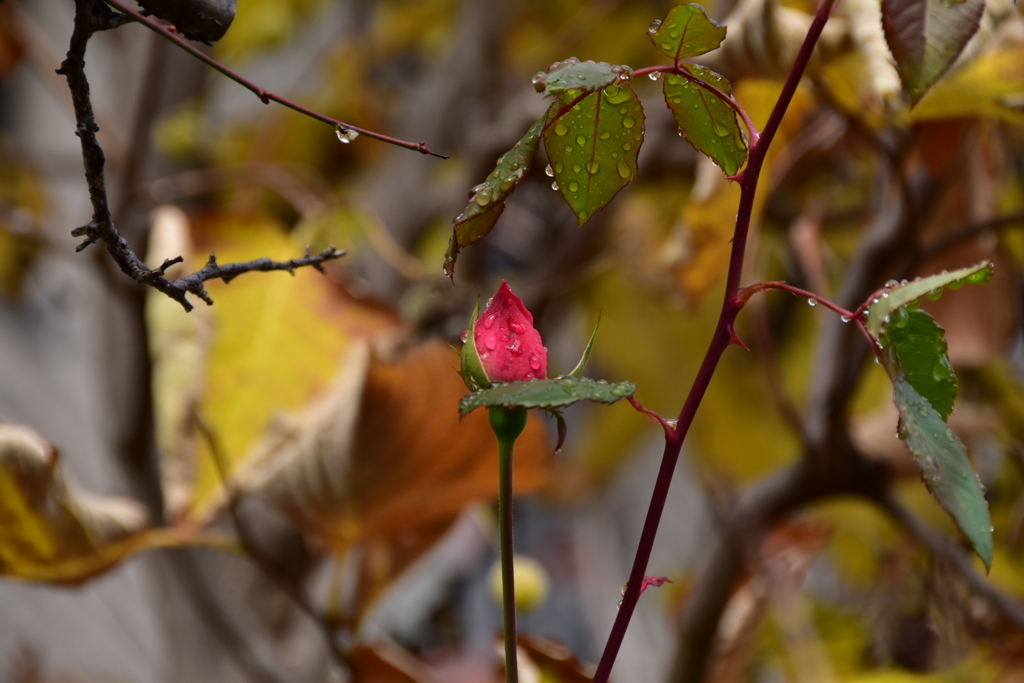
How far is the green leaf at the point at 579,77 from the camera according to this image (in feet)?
0.34

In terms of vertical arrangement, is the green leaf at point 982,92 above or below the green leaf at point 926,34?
above

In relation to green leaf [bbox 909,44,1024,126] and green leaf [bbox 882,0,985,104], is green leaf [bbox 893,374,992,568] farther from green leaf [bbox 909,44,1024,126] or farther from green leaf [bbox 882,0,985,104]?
green leaf [bbox 909,44,1024,126]

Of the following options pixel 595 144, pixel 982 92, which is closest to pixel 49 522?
pixel 595 144

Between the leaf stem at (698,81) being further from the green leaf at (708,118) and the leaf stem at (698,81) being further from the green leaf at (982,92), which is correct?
the green leaf at (982,92)

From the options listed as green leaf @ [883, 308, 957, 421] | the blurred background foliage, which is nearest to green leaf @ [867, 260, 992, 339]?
green leaf @ [883, 308, 957, 421]

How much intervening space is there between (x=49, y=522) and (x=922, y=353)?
239mm

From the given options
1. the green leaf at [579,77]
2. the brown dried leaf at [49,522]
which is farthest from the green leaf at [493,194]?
the brown dried leaf at [49,522]

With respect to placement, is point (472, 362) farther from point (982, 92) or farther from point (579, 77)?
point (982, 92)

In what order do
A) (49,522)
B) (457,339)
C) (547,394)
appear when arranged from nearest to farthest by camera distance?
(547,394)
(49,522)
(457,339)

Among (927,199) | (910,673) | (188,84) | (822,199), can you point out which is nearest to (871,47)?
(927,199)

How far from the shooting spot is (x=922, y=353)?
4.5 inches

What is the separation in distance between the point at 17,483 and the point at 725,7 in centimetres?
38

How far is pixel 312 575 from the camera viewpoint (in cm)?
49

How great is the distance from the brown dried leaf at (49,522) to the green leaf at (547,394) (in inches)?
6.2
